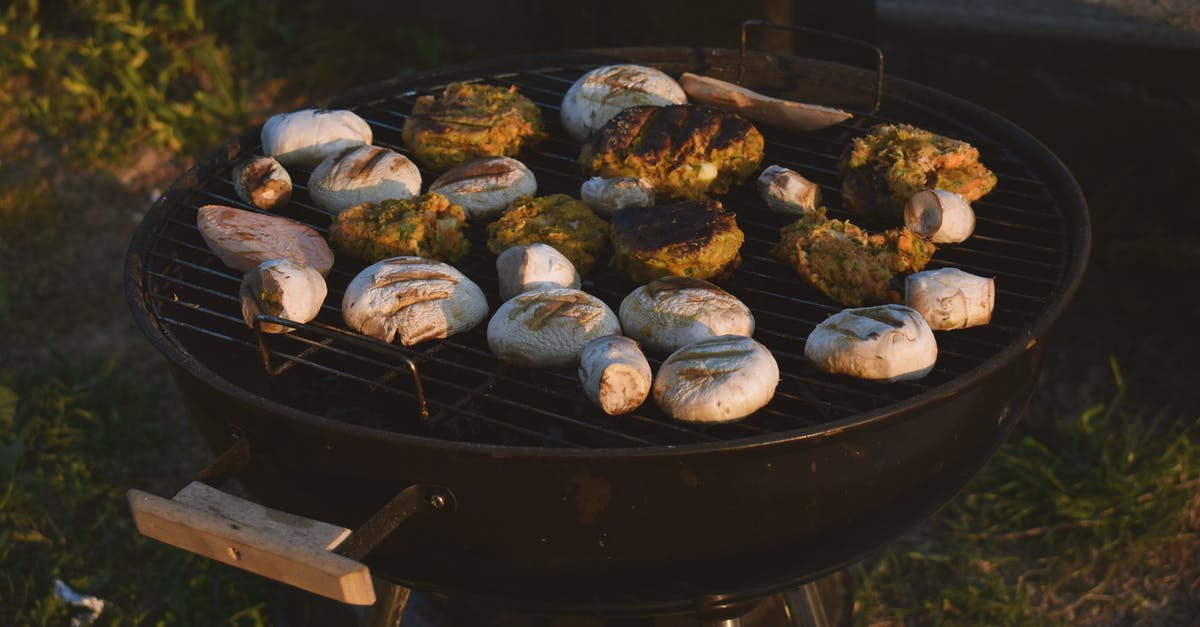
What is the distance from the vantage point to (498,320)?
85.7 inches

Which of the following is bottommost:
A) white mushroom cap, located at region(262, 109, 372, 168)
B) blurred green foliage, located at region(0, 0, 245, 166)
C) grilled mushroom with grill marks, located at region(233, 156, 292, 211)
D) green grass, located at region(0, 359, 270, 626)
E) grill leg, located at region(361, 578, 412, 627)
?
green grass, located at region(0, 359, 270, 626)

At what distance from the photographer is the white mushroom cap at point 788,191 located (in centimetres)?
255

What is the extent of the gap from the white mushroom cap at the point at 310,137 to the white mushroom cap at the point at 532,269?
68cm

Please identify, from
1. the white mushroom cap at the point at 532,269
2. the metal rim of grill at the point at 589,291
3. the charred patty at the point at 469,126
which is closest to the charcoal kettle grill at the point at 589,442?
the metal rim of grill at the point at 589,291

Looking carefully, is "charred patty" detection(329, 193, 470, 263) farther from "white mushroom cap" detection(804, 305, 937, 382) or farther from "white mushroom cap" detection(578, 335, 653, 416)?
"white mushroom cap" detection(804, 305, 937, 382)

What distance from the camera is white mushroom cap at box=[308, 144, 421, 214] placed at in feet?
8.54

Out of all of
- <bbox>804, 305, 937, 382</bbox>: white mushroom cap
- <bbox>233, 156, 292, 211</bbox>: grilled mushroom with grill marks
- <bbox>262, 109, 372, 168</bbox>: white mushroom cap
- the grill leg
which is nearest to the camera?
<bbox>804, 305, 937, 382</bbox>: white mushroom cap

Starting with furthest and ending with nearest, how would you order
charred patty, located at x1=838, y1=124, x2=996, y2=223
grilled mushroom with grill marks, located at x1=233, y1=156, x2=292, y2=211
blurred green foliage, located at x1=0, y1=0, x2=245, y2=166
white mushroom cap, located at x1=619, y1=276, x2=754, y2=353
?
blurred green foliage, located at x1=0, y1=0, x2=245, y2=166, grilled mushroom with grill marks, located at x1=233, y1=156, x2=292, y2=211, charred patty, located at x1=838, y1=124, x2=996, y2=223, white mushroom cap, located at x1=619, y1=276, x2=754, y2=353

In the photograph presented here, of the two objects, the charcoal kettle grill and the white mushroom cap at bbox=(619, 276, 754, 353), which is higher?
the white mushroom cap at bbox=(619, 276, 754, 353)

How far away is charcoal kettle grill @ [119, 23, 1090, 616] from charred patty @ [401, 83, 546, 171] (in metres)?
0.28

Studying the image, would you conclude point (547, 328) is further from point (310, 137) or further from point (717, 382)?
point (310, 137)

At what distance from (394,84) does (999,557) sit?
231 centimetres

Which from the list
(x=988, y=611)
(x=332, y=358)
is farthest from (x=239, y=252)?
(x=988, y=611)

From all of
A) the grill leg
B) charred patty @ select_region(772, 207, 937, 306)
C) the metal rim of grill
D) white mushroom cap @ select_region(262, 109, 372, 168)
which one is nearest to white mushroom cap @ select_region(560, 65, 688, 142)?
the metal rim of grill
